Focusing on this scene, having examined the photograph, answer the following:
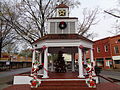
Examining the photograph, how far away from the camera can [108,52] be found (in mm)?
26906

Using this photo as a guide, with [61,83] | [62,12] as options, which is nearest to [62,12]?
[62,12]

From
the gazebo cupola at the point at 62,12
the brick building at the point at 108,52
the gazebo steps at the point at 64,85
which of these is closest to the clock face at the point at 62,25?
the gazebo cupola at the point at 62,12

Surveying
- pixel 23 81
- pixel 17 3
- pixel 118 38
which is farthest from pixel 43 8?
pixel 118 38

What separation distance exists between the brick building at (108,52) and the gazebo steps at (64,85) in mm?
21539

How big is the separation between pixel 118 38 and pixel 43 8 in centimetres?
1983

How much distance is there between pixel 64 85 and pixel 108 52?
23.4 m

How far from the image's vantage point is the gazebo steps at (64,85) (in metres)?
6.76

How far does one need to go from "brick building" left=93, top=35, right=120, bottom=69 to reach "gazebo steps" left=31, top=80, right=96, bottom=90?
21.5 metres

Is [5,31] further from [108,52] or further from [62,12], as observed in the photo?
[108,52]

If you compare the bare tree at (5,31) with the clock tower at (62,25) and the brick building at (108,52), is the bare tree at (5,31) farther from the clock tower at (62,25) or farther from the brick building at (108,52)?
the brick building at (108,52)

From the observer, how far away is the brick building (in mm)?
25281

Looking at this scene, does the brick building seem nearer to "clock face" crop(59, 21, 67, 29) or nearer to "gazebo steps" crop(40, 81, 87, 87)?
"clock face" crop(59, 21, 67, 29)

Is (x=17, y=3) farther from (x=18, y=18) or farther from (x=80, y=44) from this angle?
(x=80, y=44)

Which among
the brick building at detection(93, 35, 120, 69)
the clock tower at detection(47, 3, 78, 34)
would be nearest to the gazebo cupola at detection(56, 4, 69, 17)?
the clock tower at detection(47, 3, 78, 34)
